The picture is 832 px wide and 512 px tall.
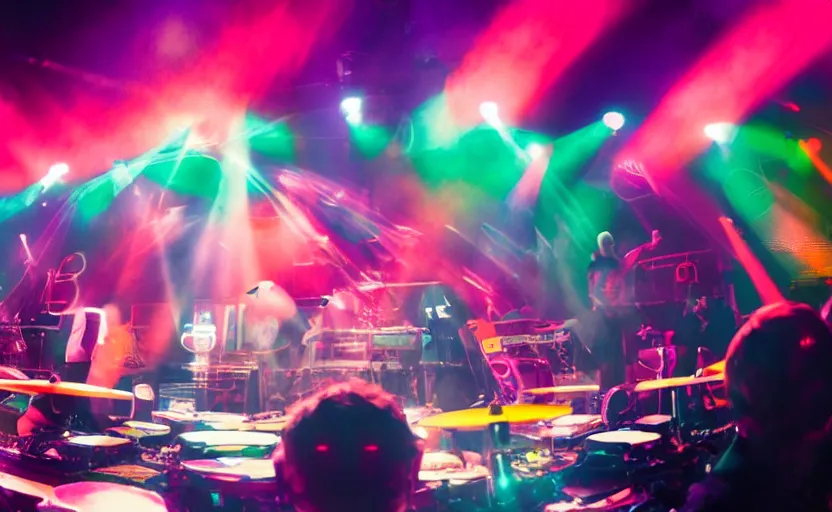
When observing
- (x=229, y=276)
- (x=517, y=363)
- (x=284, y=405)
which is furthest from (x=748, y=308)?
(x=229, y=276)

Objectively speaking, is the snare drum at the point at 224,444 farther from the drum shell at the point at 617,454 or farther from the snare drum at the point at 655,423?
the snare drum at the point at 655,423

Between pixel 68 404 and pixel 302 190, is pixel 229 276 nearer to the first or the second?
pixel 302 190

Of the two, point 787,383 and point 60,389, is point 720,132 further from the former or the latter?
point 60,389

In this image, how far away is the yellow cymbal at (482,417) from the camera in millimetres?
3084

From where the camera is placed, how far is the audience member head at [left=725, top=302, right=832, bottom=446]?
2904 mm

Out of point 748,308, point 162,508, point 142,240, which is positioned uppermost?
point 142,240

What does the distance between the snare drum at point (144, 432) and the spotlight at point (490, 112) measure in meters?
2.36

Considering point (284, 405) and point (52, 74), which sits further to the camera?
point (52, 74)

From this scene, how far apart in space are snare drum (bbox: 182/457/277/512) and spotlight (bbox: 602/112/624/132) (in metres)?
2.53

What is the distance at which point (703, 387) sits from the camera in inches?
126

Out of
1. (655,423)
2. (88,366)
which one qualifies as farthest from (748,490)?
(88,366)

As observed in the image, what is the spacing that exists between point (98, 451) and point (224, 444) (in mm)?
668

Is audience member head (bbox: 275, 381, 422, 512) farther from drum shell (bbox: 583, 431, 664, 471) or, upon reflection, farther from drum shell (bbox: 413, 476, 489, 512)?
drum shell (bbox: 583, 431, 664, 471)

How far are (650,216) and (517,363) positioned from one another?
3.57 ft
